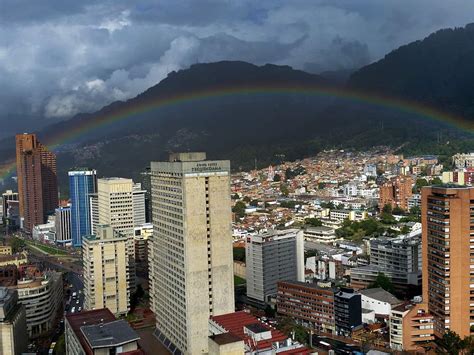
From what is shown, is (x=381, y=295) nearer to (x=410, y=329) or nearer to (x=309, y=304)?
(x=309, y=304)

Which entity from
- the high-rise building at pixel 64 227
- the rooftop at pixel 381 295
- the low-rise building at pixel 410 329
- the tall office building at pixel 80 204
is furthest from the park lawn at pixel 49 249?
the low-rise building at pixel 410 329

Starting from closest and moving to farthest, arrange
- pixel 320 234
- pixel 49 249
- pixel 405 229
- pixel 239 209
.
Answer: pixel 405 229
pixel 320 234
pixel 49 249
pixel 239 209

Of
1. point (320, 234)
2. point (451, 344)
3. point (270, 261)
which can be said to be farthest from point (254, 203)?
point (451, 344)

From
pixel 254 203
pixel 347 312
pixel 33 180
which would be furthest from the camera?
pixel 254 203

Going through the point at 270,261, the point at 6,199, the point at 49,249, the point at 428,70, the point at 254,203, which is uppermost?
the point at 428,70

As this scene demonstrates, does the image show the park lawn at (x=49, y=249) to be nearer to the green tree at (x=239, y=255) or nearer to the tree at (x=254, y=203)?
the green tree at (x=239, y=255)

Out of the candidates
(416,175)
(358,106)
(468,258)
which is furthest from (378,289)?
(358,106)

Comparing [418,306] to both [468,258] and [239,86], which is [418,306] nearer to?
[468,258]

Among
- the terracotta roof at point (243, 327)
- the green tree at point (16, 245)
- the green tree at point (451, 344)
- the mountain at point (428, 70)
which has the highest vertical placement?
the mountain at point (428, 70)
